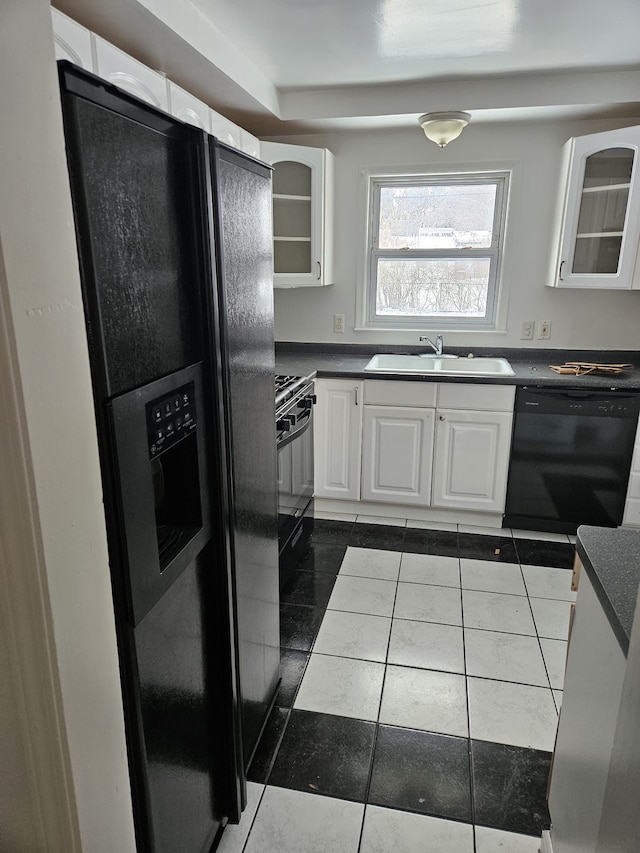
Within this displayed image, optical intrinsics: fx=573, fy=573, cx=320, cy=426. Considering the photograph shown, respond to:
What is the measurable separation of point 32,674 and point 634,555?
3.82 ft

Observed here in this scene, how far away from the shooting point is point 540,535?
3.25 m

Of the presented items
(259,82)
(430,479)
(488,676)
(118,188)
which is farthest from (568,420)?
(118,188)

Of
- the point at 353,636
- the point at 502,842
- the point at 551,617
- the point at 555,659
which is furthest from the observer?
the point at 551,617

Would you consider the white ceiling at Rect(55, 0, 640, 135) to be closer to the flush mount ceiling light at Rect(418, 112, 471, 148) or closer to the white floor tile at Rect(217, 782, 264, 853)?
the flush mount ceiling light at Rect(418, 112, 471, 148)

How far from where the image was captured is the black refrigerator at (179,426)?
90 centimetres

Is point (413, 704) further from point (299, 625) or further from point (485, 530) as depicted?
point (485, 530)

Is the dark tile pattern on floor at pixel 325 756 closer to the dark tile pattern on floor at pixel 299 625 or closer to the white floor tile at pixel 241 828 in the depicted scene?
the white floor tile at pixel 241 828

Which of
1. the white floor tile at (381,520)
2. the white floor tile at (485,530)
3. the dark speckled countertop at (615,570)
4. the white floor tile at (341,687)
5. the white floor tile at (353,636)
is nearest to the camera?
the dark speckled countertop at (615,570)

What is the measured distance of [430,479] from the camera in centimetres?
329

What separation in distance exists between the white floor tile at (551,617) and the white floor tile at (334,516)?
46.6 inches

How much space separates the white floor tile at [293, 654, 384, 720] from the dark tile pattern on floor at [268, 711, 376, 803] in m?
0.04

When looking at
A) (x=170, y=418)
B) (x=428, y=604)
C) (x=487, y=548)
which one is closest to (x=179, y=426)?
(x=170, y=418)

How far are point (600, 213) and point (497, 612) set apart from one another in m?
2.16

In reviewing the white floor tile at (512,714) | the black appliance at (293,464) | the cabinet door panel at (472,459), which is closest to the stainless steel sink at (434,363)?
the cabinet door panel at (472,459)
